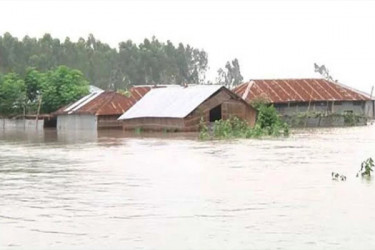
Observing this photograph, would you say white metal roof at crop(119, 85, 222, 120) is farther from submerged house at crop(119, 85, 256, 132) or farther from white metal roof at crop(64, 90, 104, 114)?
white metal roof at crop(64, 90, 104, 114)

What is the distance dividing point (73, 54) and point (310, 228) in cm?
7683

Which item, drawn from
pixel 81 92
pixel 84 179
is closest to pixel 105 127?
pixel 81 92

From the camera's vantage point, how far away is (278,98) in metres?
41.4

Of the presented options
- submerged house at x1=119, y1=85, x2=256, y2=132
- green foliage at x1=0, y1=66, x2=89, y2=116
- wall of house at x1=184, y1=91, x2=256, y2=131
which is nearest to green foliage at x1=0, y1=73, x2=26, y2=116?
green foliage at x1=0, y1=66, x2=89, y2=116

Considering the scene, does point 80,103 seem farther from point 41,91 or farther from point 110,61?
point 110,61

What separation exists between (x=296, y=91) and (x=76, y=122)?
12.6m

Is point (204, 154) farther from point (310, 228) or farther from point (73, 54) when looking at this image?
point (73, 54)

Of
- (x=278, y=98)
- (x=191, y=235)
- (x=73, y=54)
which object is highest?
Answer: (x=73, y=54)

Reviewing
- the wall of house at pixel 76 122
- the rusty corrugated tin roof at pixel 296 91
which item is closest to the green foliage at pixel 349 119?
the rusty corrugated tin roof at pixel 296 91

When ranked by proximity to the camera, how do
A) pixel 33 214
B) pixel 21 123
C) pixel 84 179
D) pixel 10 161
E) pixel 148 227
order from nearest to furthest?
1. pixel 148 227
2. pixel 33 214
3. pixel 84 179
4. pixel 10 161
5. pixel 21 123

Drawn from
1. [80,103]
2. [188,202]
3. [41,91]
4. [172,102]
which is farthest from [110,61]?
[188,202]

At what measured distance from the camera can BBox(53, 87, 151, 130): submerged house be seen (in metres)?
39.8

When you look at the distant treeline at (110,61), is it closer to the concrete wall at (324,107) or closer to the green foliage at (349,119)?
the concrete wall at (324,107)

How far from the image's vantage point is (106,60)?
274 feet
